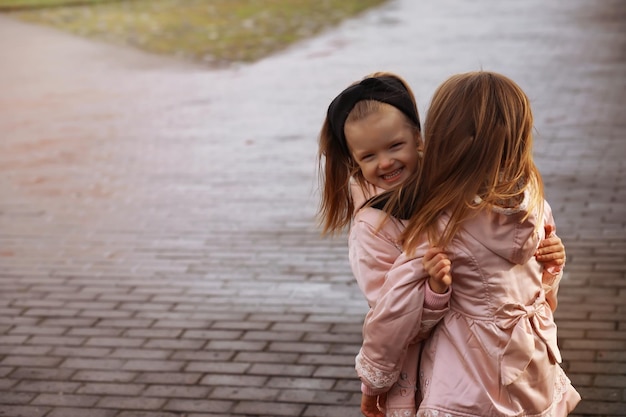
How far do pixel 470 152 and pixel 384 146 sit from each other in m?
0.26

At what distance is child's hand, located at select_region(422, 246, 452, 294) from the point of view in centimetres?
290

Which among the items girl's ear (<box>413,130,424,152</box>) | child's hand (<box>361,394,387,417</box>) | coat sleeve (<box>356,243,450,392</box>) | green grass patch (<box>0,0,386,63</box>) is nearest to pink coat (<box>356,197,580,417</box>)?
coat sleeve (<box>356,243,450,392</box>)

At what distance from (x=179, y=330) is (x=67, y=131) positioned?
21.4 ft

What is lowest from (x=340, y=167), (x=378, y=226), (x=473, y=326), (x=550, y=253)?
(x=473, y=326)

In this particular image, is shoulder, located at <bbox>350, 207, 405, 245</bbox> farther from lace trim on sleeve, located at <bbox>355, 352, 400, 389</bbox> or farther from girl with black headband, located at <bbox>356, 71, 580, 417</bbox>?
lace trim on sleeve, located at <bbox>355, 352, 400, 389</bbox>

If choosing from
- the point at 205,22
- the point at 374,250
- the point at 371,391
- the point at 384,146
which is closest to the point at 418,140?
the point at 384,146

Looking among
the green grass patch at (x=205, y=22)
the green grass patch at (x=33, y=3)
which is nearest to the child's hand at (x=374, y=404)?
the green grass patch at (x=205, y=22)

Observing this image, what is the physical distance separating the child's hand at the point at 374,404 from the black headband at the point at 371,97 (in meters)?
0.79

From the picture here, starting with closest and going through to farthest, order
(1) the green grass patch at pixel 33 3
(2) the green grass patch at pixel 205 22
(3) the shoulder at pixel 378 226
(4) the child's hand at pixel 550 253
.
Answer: (3) the shoulder at pixel 378 226, (4) the child's hand at pixel 550 253, (2) the green grass patch at pixel 205 22, (1) the green grass patch at pixel 33 3

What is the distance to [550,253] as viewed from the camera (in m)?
3.19

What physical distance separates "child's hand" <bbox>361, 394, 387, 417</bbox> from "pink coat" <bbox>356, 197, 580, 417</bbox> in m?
0.15

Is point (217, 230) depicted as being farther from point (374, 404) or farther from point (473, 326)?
point (473, 326)

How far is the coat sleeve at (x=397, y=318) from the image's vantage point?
9.73 ft

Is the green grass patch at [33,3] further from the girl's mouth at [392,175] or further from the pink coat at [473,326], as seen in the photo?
the pink coat at [473,326]
